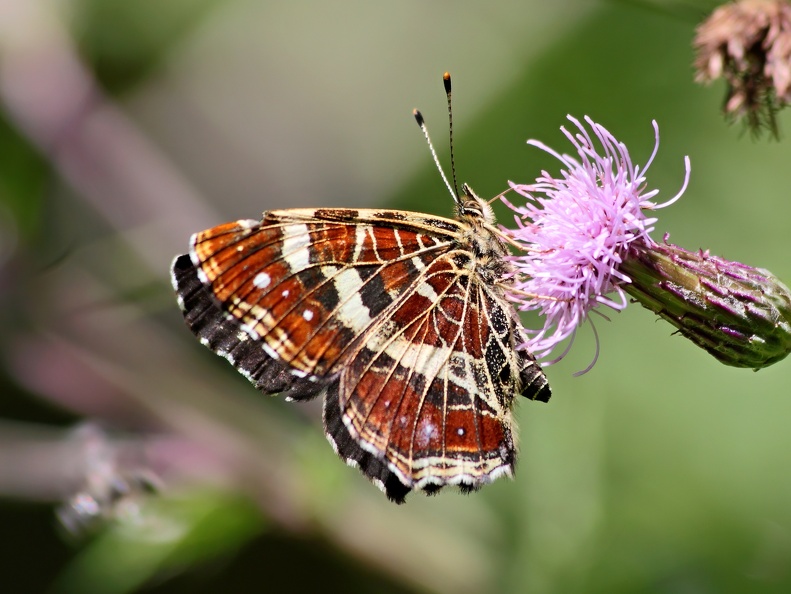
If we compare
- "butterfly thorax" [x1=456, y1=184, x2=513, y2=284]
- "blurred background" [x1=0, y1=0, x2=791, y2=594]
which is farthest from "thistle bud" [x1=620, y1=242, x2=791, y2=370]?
"blurred background" [x1=0, y1=0, x2=791, y2=594]

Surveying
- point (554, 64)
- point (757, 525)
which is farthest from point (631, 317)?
point (554, 64)

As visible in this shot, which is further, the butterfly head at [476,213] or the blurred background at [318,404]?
the blurred background at [318,404]

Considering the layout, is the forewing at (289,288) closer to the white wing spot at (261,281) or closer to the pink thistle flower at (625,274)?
the white wing spot at (261,281)

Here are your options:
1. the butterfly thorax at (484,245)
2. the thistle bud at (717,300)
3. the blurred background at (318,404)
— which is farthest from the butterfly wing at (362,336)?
the blurred background at (318,404)

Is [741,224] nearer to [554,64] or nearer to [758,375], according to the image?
[758,375]

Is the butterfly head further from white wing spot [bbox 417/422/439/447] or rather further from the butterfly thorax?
white wing spot [bbox 417/422/439/447]

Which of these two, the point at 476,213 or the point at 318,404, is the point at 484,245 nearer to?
the point at 476,213
